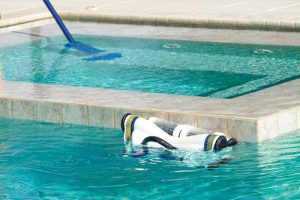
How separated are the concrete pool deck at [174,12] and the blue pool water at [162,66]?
0.81 m

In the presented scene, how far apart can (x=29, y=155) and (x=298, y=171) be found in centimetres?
212

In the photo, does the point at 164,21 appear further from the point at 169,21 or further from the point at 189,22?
the point at 189,22

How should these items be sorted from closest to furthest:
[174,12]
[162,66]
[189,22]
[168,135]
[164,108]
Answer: [168,135] < [164,108] < [162,66] < [189,22] < [174,12]

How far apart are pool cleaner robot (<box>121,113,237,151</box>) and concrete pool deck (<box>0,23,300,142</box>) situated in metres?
0.15

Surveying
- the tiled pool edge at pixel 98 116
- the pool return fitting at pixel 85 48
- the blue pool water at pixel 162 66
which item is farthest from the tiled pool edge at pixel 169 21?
the tiled pool edge at pixel 98 116

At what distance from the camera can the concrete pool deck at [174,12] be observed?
13.0 metres

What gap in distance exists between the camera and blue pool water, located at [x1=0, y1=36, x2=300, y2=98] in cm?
1030

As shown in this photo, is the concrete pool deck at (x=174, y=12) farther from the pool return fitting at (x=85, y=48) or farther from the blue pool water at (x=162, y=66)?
the pool return fitting at (x=85, y=48)

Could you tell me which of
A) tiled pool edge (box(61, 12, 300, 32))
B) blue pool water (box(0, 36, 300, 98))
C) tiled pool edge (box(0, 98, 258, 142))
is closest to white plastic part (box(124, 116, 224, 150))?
tiled pool edge (box(0, 98, 258, 142))

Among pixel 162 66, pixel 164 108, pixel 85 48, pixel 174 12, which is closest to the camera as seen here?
pixel 164 108

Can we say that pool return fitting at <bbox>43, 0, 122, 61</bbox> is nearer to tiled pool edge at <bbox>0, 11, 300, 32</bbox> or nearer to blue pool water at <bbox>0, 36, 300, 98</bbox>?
blue pool water at <bbox>0, 36, 300, 98</bbox>

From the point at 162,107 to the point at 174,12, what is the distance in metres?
5.35

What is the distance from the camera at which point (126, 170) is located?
25.6ft

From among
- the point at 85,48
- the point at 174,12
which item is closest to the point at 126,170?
the point at 85,48
